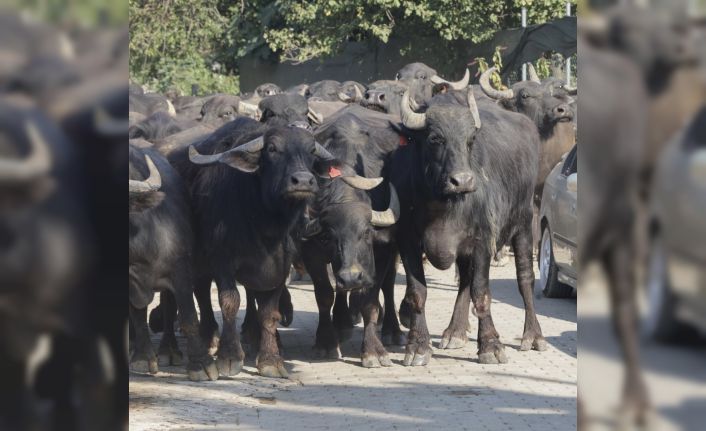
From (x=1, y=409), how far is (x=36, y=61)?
0.75m

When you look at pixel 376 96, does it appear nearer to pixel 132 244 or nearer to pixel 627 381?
pixel 132 244

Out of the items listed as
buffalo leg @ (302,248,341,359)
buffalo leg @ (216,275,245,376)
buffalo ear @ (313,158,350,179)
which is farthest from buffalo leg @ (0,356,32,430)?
buffalo leg @ (302,248,341,359)

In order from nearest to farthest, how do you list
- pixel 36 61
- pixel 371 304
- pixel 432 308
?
pixel 36 61 → pixel 371 304 → pixel 432 308

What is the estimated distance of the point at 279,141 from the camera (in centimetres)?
988

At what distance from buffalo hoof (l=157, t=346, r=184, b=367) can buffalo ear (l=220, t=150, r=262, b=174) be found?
1927mm

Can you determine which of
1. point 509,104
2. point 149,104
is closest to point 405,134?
point 509,104

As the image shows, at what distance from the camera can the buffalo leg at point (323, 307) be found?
10875 millimetres

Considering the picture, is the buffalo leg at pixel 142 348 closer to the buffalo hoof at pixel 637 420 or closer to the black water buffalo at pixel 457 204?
the black water buffalo at pixel 457 204

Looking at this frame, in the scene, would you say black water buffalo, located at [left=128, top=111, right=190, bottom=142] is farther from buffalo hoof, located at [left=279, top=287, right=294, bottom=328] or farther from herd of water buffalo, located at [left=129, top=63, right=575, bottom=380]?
buffalo hoof, located at [left=279, top=287, right=294, bottom=328]

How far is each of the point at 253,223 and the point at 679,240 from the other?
7.80 meters

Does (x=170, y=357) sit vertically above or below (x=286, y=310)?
below

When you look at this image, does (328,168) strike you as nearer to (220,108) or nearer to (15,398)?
(15,398)

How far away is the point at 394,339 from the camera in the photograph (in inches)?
463

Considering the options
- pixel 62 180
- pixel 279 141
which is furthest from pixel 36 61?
pixel 279 141
